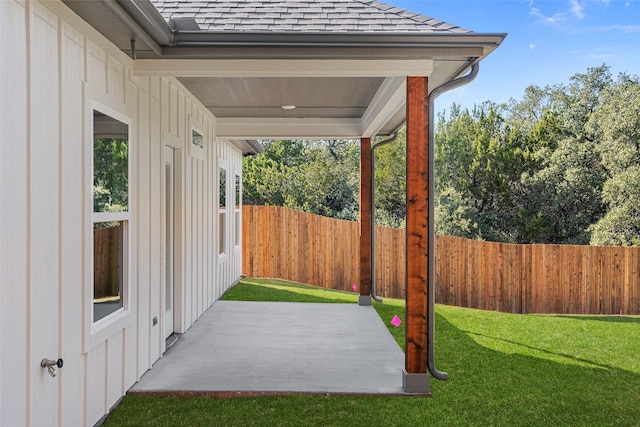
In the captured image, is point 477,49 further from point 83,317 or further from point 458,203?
point 458,203

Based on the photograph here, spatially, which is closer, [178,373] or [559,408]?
[559,408]

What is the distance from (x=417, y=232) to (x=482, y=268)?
6.22 metres

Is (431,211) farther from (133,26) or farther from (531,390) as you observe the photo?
(133,26)

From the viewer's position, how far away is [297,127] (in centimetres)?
734

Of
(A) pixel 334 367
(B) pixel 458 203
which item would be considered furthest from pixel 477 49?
(B) pixel 458 203

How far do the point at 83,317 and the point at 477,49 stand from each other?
130 inches

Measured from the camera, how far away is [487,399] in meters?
3.86

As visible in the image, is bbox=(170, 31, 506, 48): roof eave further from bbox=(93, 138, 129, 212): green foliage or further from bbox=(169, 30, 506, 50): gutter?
bbox=(93, 138, 129, 212): green foliage

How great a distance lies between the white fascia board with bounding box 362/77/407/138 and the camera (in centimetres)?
441

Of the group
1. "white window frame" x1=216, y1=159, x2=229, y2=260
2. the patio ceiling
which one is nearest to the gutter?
the patio ceiling

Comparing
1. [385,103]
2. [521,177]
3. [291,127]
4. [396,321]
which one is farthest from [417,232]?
[521,177]

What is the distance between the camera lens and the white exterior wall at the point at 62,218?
229cm

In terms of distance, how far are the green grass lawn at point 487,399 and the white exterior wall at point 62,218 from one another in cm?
60

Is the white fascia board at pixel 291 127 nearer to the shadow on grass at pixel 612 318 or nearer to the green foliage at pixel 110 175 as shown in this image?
the green foliage at pixel 110 175
